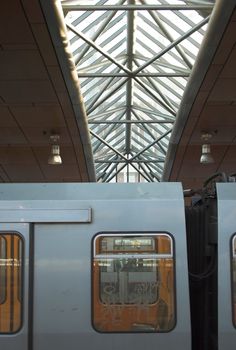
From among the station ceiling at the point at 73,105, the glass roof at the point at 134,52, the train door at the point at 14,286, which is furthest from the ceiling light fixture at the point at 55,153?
the train door at the point at 14,286

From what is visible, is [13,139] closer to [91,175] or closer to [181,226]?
[91,175]

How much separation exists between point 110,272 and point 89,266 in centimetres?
21

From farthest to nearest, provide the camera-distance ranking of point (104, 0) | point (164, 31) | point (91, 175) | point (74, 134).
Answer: point (91, 175)
point (74, 134)
point (164, 31)
point (104, 0)

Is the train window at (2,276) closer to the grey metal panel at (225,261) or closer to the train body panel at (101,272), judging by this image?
the train body panel at (101,272)

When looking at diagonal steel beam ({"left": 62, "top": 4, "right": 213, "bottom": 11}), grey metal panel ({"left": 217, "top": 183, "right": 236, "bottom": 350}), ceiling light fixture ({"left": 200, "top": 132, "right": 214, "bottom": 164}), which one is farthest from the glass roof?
grey metal panel ({"left": 217, "top": 183, "right": 236, "bottom": 350})

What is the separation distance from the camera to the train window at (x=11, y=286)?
5.84 m

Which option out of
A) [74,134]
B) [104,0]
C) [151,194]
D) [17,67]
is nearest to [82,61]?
[74,134]

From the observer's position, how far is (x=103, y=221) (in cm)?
597

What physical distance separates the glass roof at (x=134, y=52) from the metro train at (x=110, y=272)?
597 cm

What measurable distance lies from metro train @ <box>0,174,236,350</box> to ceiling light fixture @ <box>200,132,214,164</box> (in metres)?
10.5

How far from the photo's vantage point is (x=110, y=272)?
232 inches

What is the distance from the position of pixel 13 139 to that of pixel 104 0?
6.27 meters

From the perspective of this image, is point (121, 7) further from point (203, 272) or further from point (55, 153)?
point (203, 272)

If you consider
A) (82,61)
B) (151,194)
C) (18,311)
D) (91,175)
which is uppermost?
(82,61)
